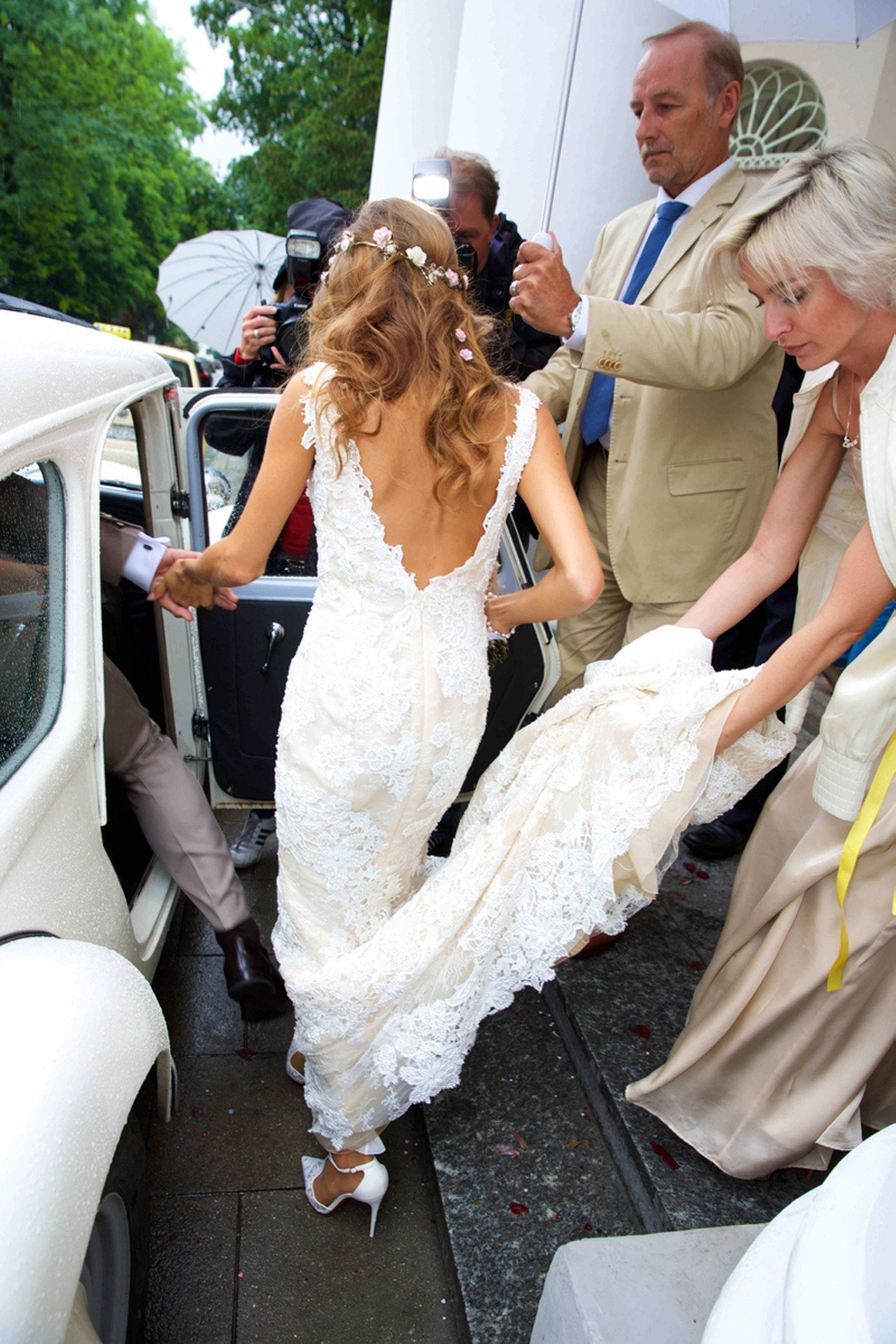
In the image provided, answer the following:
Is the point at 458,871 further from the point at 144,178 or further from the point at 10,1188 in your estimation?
the point at 144,178

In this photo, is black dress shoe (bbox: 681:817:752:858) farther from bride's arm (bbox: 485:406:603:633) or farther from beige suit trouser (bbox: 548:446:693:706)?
bride's arm (bbox: 485:406:603:633)

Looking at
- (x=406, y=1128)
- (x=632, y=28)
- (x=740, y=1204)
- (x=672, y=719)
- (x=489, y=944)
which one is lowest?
(x=406, y=1128)

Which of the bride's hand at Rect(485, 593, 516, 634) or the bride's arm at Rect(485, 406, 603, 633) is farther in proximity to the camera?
the bride's hand at Rect(485, 593, 516, 634)

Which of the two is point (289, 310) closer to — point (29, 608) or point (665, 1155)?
point (29, 608)

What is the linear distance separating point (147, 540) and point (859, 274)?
1773mm

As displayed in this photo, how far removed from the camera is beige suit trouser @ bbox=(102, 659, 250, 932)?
248 centimetres

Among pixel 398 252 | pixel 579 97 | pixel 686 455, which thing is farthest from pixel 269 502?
pixel 579 97

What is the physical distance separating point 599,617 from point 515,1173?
1.68m

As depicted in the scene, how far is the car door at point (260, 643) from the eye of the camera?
2783mm

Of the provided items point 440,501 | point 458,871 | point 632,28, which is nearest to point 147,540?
point 440,501

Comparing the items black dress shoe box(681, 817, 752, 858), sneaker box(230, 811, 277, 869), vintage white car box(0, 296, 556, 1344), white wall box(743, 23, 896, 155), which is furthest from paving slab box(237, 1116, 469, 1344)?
white wall box(743, 23, 896, 155)

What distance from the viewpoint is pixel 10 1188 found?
1.09m

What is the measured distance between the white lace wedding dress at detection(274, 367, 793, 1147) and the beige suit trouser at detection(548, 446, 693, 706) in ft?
2.76

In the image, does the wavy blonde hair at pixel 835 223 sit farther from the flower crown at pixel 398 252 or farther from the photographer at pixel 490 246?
the photographer at pixel 490 246
